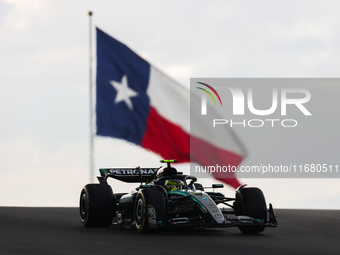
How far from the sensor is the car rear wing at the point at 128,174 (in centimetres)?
1770

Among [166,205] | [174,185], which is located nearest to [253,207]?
[174,185]

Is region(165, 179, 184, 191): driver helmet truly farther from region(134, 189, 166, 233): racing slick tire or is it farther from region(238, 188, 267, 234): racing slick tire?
region(238, 188, 267, 234): racing slick tire

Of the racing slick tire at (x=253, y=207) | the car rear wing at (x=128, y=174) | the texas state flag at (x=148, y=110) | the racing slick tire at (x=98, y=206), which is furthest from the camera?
the texas state flag at (x=148, y=110)

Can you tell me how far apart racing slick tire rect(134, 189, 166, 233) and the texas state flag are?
614 cm

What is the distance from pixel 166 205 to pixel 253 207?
2.05m

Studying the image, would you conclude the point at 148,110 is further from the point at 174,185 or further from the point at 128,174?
the point at 174,185

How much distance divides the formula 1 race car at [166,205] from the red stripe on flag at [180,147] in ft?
10.8

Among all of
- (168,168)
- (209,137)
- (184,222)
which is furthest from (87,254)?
(209,137)

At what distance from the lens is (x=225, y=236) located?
14086 millimetres

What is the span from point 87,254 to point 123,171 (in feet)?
24.4

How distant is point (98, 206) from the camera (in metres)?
16.3

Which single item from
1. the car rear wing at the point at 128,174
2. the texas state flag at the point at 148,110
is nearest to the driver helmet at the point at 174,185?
the car rear wing at the point at 128,174

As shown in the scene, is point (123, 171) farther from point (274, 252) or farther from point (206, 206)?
point (274, 252)

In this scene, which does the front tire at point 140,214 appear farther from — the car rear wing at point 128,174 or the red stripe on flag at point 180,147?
the red stripe on flag at point 180,147
